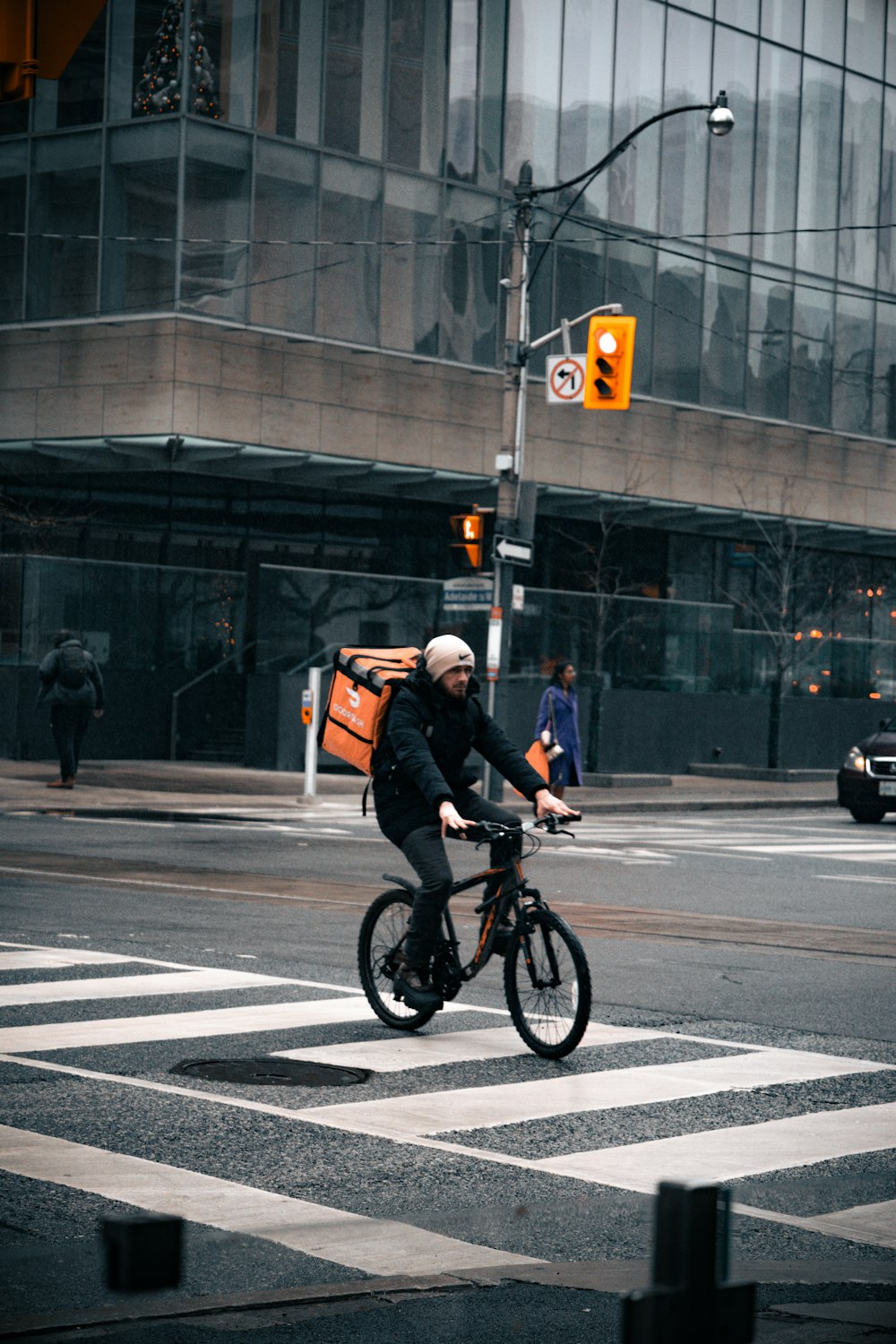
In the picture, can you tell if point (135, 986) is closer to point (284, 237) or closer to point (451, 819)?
point (451, 819)

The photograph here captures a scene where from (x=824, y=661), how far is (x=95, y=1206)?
36.2 m

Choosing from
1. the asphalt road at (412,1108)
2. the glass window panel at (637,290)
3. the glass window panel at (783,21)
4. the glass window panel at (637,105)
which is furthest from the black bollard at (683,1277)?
the glass window panel at (783,21)

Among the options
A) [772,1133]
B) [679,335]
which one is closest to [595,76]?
[679,335]

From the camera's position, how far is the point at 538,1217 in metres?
5.77

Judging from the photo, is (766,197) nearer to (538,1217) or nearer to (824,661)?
(824,661)

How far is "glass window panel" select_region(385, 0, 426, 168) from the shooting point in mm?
34594

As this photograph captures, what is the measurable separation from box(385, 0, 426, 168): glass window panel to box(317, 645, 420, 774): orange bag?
26338mm

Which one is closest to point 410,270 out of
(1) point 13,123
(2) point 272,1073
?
(1) point 13,123

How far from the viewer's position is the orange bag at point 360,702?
9133 mm

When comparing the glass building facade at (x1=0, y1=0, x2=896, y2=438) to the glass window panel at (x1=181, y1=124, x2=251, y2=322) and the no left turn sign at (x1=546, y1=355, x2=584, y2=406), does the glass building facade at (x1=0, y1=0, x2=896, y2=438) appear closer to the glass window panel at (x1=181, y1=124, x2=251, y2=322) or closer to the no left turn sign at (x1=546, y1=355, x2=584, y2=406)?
the glass window panel at (x1=181, y1=124, x2=251, y2=322)

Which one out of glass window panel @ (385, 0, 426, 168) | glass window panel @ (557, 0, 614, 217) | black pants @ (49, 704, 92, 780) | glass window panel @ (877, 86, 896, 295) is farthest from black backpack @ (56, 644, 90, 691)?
glass window panel @ (877, 86, 896, 295)

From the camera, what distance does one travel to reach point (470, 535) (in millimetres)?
25047

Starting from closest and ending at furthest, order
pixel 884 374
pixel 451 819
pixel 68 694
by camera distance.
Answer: pixel 451 819 < pixel 68 694 < pixel 884 374

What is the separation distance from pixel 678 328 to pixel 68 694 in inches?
770
